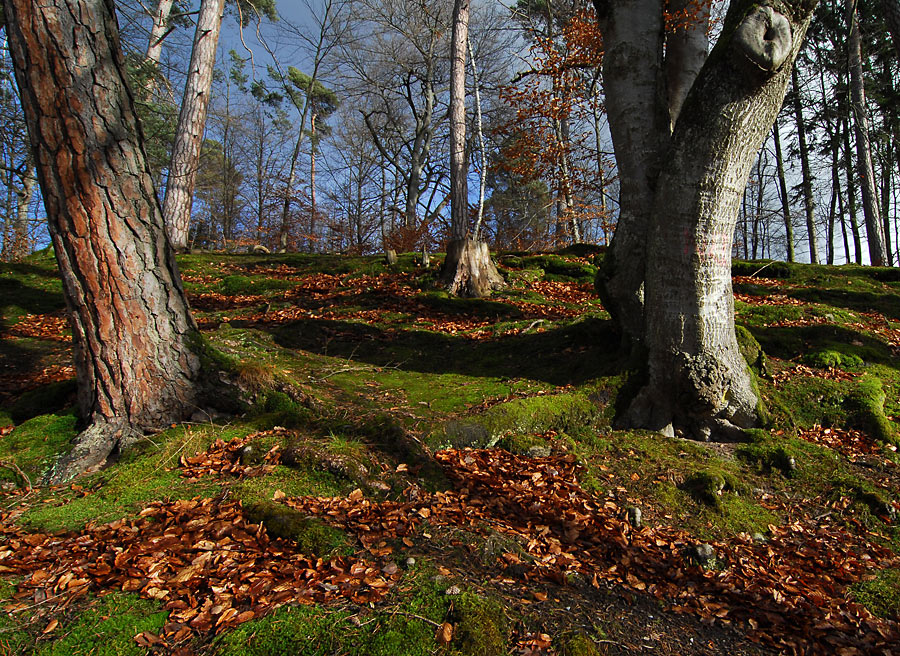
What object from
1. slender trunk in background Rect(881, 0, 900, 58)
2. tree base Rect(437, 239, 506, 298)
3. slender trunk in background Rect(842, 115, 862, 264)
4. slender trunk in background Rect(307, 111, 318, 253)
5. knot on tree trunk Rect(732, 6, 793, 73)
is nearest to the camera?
knot on tree trunk Rect(732, 6, 793, 73)

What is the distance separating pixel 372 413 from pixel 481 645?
2.14 m

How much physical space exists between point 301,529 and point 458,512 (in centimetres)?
96

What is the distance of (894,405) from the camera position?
15.3 feet

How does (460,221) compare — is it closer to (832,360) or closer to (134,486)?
(832,360)

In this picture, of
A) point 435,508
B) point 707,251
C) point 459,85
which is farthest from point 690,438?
point 459,85

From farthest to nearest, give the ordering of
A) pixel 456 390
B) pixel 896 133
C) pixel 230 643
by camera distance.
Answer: pixel 896 133 < pixel 456 390 < pixel 230 643

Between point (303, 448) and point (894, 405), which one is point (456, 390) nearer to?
point (303, 448)

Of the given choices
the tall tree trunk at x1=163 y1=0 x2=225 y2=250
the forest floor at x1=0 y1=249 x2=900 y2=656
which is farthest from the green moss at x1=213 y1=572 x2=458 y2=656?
the tall tree trunk at x1=163 y1=0 x2=225 y2=250

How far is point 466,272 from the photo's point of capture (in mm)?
8344

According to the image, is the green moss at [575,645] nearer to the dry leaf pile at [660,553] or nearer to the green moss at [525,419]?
the dry leaf pile at [660,553]

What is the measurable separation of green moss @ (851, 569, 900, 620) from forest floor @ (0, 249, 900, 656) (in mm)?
18

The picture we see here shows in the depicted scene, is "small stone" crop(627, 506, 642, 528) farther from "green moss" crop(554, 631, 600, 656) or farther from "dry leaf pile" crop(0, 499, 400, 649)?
"dry leaf pile" crop(0, 499, 400, 649)

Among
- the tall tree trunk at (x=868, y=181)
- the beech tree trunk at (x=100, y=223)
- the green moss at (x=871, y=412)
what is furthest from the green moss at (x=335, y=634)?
the tall tree trunk at (x=868, y=181)

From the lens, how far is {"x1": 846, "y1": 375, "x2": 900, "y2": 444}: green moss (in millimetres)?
4172
